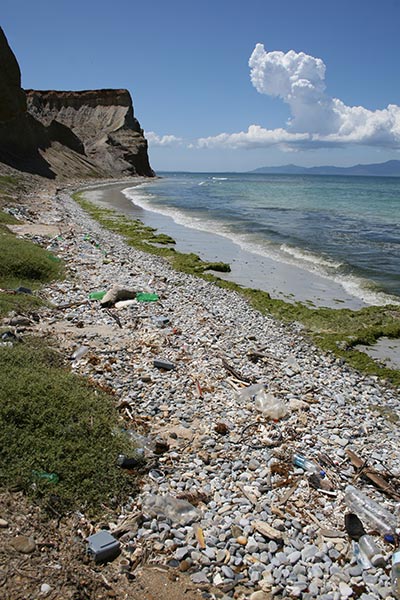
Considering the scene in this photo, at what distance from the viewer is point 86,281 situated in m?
16.4

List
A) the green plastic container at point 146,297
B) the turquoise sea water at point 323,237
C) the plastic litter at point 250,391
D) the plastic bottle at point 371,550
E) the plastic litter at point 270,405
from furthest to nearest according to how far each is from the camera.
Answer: the turquoise sea water at point 323,237 → the green plastic container at point 146,297 → the plastic litter at point 250,391 → the plastic litter at point 270,405 → the plastic bottle at point 371,550

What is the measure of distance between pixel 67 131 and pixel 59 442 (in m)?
104

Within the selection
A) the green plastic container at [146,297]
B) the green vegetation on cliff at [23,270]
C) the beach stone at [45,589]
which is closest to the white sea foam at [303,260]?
the green plastic container at [146,297]

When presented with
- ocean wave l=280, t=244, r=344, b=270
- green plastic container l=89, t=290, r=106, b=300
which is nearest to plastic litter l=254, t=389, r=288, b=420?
green plastic container l=89, t=290, r=106, b=300

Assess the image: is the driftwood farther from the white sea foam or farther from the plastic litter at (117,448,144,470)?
the white sea foam

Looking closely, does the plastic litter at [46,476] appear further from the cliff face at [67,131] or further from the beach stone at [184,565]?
the cliff face at [67,131]

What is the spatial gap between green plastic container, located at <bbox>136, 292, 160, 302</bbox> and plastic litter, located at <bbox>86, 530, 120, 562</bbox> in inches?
388

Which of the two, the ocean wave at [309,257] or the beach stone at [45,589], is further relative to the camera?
the ocean wave at [309,257]

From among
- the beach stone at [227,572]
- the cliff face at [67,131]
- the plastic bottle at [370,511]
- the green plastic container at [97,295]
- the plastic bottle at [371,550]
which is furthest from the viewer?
the cliff face at [67,131]

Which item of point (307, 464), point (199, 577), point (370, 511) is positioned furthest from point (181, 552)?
point (370, 511)

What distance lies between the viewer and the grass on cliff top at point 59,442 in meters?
5.52

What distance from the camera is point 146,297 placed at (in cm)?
1496

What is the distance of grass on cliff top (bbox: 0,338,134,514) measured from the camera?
18.1 feet

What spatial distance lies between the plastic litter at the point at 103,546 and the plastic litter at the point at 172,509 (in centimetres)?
71
